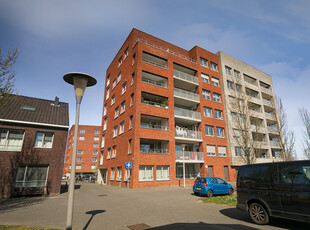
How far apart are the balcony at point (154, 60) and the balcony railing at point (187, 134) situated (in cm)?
919

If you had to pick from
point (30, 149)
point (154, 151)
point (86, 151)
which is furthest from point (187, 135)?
point (86, 151)

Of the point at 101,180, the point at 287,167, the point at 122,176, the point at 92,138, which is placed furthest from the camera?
the point at 92,138

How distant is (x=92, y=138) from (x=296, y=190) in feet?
226

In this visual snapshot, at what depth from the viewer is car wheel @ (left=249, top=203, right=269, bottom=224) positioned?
20.9 feet

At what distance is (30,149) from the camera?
15.2 metres

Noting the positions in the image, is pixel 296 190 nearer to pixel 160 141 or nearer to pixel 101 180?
pixel 160 141

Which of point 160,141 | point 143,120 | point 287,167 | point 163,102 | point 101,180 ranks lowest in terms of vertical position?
point 101,180

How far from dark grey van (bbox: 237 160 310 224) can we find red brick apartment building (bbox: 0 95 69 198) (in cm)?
1460

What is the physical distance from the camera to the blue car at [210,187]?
13125 millimetres

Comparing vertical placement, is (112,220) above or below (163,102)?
below

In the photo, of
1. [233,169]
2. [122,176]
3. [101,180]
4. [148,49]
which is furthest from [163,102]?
[101,180]

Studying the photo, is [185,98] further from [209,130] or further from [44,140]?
[44,140]

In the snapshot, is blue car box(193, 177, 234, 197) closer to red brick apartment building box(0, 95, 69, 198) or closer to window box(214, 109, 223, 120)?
red brick apartment building box(0, 95, 69, 198)

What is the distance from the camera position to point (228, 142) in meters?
29.1
